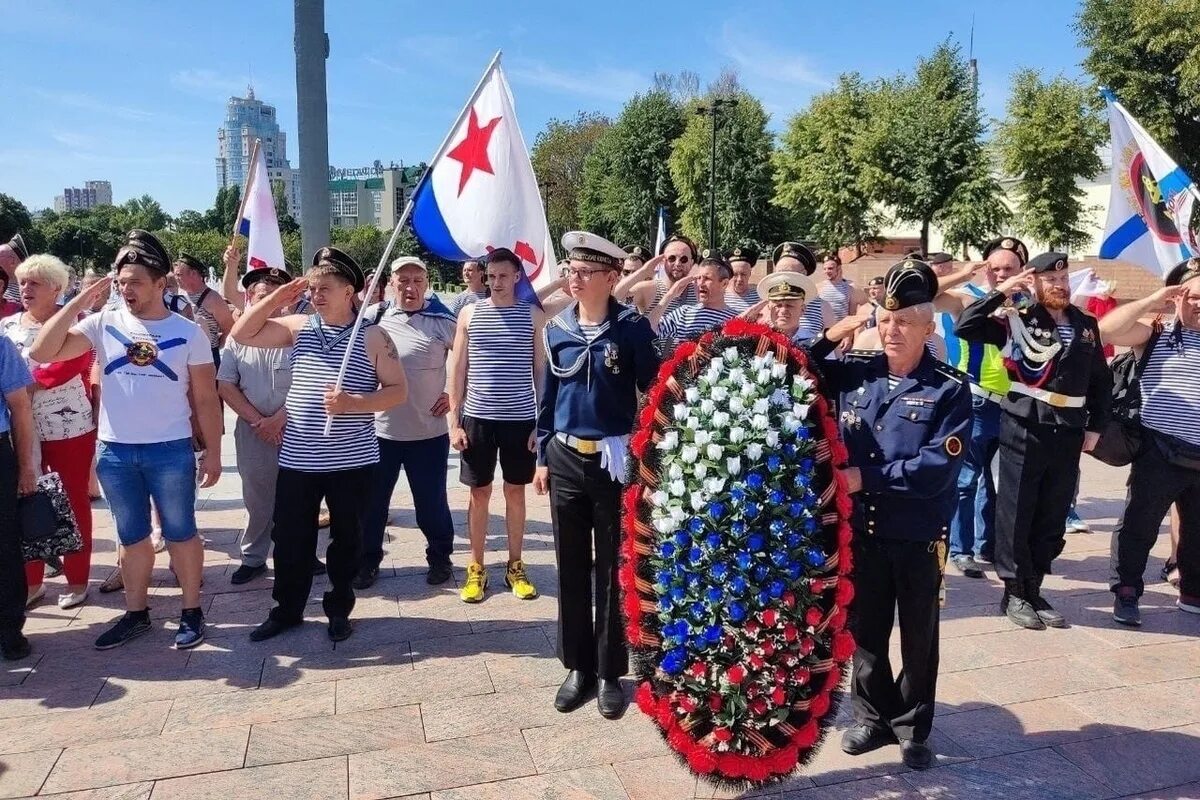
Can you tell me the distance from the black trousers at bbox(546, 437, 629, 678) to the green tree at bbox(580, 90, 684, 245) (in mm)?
46111

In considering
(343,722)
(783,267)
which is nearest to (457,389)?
(343,722)

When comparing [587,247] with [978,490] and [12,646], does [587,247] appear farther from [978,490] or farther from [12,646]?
[978,490]

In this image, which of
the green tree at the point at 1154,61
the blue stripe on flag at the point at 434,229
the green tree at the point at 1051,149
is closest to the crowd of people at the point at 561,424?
the blue stripe on flag at the point at 434,229

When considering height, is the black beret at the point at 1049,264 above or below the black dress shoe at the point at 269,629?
above

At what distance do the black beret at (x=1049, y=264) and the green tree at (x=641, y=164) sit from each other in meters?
45.1

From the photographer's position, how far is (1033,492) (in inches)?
182

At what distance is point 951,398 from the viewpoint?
3.08m

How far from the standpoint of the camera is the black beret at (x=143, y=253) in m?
4.14

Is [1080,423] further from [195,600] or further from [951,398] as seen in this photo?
[195,600]

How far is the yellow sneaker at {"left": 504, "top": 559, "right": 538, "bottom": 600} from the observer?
5070 mm

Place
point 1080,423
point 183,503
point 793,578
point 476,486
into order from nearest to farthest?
point 793,578 → point 183,503 → point 1080,423 → point 476,486

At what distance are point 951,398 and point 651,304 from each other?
12.6 ft

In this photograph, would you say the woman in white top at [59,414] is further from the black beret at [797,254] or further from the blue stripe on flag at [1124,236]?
the blue stripe on flag at [1124,236]

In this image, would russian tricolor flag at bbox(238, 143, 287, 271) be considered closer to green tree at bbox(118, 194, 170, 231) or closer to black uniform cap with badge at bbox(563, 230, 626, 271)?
black uniform cap with badge at bbox(563, 230, 626, 271)
